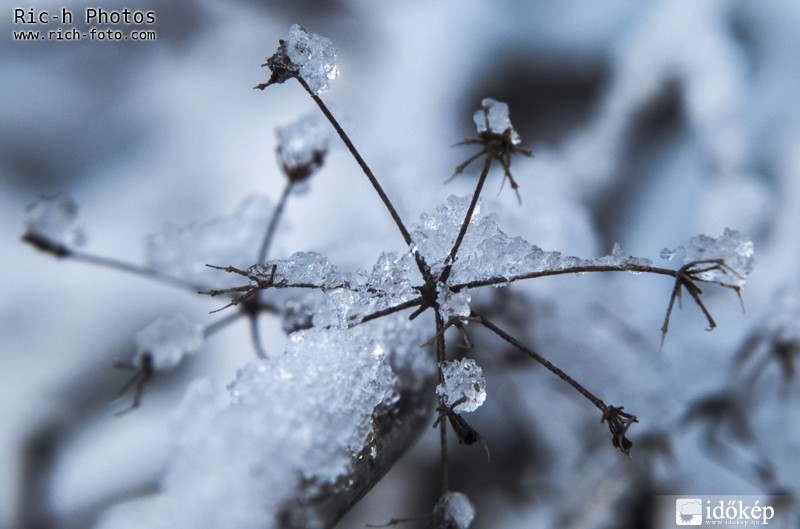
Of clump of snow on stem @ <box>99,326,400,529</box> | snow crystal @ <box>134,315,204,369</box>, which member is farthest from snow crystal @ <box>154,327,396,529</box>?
snow crystal @ <box>134,315,204,369</box>

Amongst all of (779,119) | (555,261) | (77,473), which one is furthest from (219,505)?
(779,119)

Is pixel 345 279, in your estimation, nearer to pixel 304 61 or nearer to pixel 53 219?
pixel 304 61

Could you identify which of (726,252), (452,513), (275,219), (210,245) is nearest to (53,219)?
(210,245)

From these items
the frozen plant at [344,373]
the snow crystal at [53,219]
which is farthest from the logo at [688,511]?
the snow crystal at [53,219]

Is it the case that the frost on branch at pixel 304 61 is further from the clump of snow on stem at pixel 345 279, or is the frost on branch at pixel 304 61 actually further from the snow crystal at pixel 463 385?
the snow crystal at pixel 463 385

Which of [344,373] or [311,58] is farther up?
[311,58]

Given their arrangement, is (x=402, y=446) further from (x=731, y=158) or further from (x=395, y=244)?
(x=731, y=158)
